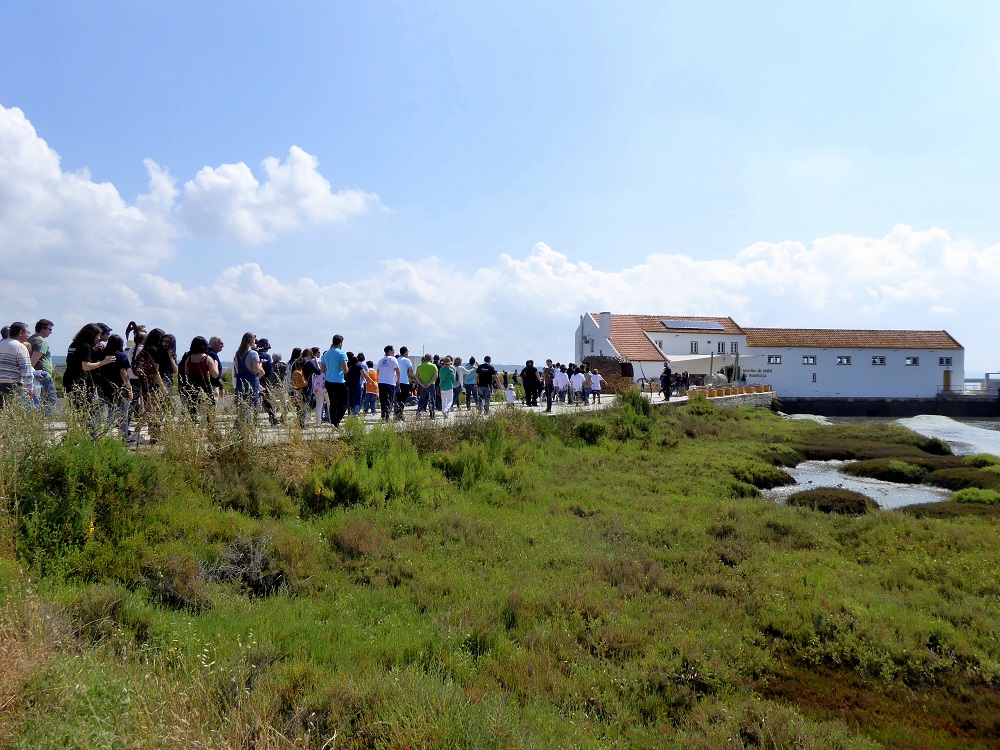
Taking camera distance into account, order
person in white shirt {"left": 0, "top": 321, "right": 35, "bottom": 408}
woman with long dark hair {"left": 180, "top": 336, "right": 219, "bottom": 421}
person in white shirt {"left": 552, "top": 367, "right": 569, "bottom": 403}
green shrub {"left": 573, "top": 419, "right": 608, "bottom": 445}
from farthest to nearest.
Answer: person in white shirt {"left": 552, "top": 367, "right": 569, "bottom": 403} → green shrub {"left": 573, "top": 419, "right": 608, "bottom": 445} → woman with long dark hair {"left": 180, "top": 336, "right": 219, "bottom": 421} → person in white shirt {"left": 0, "top": 321, "right": 35, "bottom": 408}

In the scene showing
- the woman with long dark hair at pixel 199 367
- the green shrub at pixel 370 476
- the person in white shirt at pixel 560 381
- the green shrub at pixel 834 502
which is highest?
the woman with long dark hair at pixel 199 367

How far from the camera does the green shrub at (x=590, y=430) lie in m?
18.4

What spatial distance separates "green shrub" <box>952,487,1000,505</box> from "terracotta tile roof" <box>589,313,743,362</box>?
111 feet

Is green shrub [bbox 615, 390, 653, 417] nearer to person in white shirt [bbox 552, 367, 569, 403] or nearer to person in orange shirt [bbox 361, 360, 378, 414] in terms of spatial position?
person in white shirt [bbox 552, 367, 569, 403]

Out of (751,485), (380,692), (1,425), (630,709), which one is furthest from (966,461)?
(1,425)

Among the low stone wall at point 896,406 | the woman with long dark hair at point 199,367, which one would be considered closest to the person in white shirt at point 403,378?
the woman with long dark hair at point 199,367

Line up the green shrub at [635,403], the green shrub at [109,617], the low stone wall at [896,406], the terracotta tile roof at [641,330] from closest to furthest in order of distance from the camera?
the green shrub at [109,617] < the green shrub at [635,403] < the terracotta tile roof at [641,330] < the low stone wall at [896,406]

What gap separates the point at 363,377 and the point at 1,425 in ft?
27.6

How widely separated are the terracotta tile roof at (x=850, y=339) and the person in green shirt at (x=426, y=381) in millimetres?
49561

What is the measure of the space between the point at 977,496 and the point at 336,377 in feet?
44.6

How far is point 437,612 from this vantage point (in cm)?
686

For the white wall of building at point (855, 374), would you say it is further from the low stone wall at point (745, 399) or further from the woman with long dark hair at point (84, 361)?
the woman with long dark hair at point (84, 361)

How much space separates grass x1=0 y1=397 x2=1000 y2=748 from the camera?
169 inches

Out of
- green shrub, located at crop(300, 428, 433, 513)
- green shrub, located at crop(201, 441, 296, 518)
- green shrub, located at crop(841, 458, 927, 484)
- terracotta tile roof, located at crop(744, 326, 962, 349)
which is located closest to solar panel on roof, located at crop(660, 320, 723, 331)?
terracotta tile roof, located at crop(744, 326, 962, 349)
